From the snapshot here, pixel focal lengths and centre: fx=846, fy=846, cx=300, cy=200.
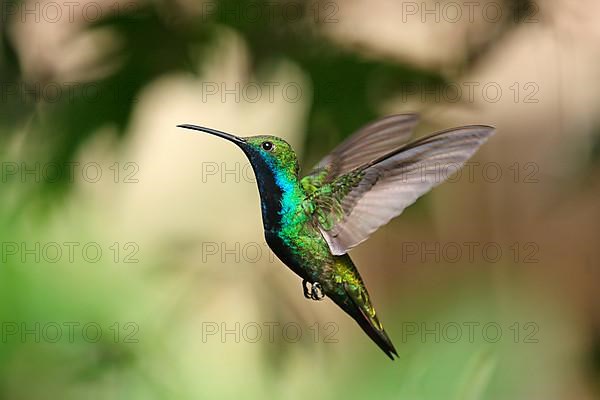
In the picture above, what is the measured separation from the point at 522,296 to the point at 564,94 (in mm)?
369

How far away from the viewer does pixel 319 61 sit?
1065 millimetres

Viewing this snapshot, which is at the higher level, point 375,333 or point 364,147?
point 364,147

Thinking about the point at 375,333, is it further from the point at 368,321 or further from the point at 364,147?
the point at 364,147

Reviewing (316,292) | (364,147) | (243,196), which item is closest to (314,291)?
(316,292)

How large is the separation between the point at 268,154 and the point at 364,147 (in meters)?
0.18

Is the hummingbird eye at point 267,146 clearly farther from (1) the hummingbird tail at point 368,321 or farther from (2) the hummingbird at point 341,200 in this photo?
(1) the hummingbird tail at point 368,321

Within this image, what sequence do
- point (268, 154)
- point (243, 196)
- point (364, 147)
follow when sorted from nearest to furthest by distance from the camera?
1. point (268, 154)
2. point (364, 147)
3. point (243, 196)

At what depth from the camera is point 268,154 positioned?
415 millimetres

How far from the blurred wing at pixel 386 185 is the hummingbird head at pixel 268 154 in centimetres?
4

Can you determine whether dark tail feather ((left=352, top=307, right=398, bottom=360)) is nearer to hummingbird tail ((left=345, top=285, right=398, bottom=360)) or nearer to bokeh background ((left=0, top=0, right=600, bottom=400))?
hummingbird tail ((left=345, top=285, right=398, bottom=360))

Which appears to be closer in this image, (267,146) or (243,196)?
(267,146)

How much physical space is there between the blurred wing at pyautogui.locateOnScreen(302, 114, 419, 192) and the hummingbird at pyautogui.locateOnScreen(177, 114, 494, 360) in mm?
26

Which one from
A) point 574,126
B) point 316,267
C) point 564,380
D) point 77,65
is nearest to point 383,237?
point 564,380

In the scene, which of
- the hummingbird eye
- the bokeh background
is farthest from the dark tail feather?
the bokeh background
